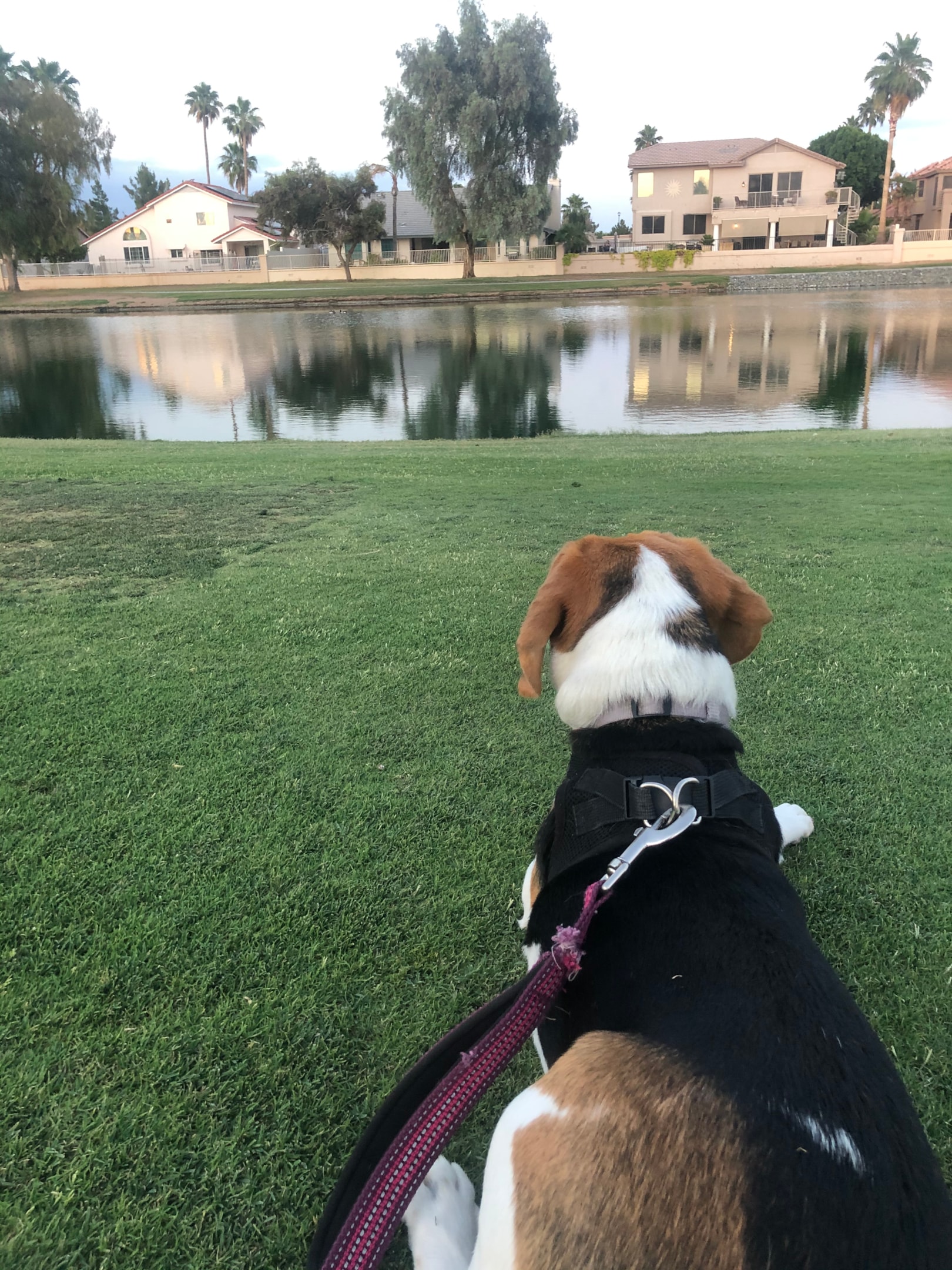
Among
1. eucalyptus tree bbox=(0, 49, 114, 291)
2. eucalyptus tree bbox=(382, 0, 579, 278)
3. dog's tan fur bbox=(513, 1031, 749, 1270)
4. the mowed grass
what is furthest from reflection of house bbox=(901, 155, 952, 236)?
dog's tan fur bbox=(513, 1031, 749, 1270)

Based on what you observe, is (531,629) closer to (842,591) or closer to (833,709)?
(833,709)

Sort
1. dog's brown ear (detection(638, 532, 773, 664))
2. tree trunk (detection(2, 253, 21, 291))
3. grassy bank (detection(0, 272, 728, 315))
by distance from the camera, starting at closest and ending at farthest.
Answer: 1. dog's brown ear (detection(638, 532, 773, 664))
2. grassy bank (detection(0, 272, 728, 315))
3. tree trunk (detection(2, 253, 21, 291))

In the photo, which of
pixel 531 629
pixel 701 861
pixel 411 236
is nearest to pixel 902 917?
pixel 701 861

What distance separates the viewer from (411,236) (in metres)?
79.4

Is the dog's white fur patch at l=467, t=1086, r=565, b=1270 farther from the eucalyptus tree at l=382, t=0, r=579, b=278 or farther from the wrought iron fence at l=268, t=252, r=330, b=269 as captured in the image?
the wrought iron fence at l=268, t=252, r=330, b=269

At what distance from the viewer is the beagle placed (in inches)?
54.2

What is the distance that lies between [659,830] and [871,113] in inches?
4050

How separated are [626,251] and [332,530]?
73.0 m

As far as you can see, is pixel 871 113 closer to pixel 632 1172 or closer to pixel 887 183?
pixel 887 183

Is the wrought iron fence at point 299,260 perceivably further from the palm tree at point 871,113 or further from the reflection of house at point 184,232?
the palm tree at point 871,113

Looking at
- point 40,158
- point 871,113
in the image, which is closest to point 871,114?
point 871,113

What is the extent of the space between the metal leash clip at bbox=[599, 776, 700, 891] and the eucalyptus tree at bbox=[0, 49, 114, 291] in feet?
238

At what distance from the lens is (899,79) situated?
3039 inches

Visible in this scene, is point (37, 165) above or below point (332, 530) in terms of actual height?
above
